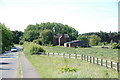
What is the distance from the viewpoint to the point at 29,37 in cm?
8838

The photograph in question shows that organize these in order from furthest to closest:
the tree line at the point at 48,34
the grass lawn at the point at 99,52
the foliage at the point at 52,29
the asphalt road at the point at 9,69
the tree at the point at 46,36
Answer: the foliage at the point at 52,29 < the tree line at the point at 48,34 < the tree at the point at 46,36 < the grass lawn at the point at 99,52 < the asphalt road at the point at 9,69

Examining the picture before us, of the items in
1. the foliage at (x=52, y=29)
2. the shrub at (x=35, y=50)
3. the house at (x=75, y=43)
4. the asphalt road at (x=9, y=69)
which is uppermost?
the foliage at (x=52, y=29)

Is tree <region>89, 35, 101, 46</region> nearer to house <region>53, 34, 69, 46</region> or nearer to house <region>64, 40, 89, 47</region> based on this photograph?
house <region>64, 40, 89, 47</region>

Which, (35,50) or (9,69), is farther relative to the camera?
(35,50)

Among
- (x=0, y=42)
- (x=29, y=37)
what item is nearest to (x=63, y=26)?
(x=29, y=37)

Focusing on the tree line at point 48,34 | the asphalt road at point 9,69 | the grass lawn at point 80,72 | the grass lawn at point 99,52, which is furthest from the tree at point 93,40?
the grass lawn at point 80,72

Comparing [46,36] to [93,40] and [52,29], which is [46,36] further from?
[93,40]

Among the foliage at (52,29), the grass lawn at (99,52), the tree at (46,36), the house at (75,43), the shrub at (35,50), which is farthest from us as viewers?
the house at (75,43)

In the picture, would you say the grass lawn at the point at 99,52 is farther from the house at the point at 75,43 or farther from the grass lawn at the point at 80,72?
the house at the point at 75,43

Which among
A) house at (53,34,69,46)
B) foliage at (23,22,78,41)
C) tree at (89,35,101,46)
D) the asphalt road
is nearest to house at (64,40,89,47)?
house at (53,34,69,46)

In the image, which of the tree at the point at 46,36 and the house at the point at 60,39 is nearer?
the tree at the point at 46,36

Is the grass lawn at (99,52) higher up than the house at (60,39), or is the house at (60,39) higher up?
the house at (60,39)

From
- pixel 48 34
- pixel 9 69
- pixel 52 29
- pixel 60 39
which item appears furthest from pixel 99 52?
pixel 52 29

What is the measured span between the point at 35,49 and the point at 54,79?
37.5 meters
